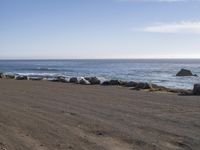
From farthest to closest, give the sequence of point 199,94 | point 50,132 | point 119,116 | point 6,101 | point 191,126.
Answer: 1. point 199,94
2. point 6,101
3. point 119,116
4. point 191,126
5. point 50,132

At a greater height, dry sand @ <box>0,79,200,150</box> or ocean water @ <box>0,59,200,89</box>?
dry sand @ <box>0,79,200,150</box>

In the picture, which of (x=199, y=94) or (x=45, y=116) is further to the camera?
(x=199, y=94)

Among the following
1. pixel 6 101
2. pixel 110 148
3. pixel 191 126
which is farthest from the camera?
pixel 6 101

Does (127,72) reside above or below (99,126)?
below

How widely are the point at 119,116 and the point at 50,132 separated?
10.7 feet

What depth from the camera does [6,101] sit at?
17875mm

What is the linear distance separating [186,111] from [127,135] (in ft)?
16.5

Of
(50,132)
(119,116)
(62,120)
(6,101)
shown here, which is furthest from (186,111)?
(6,101)

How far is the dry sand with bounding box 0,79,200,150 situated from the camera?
30.1 feet

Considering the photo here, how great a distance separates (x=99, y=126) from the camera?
11.4 meters

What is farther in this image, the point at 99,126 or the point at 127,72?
the point at 127,72

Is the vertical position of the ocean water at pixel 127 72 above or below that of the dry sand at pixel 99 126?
below

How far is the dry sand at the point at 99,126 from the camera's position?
9188 mm

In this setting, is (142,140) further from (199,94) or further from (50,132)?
(199,94)
